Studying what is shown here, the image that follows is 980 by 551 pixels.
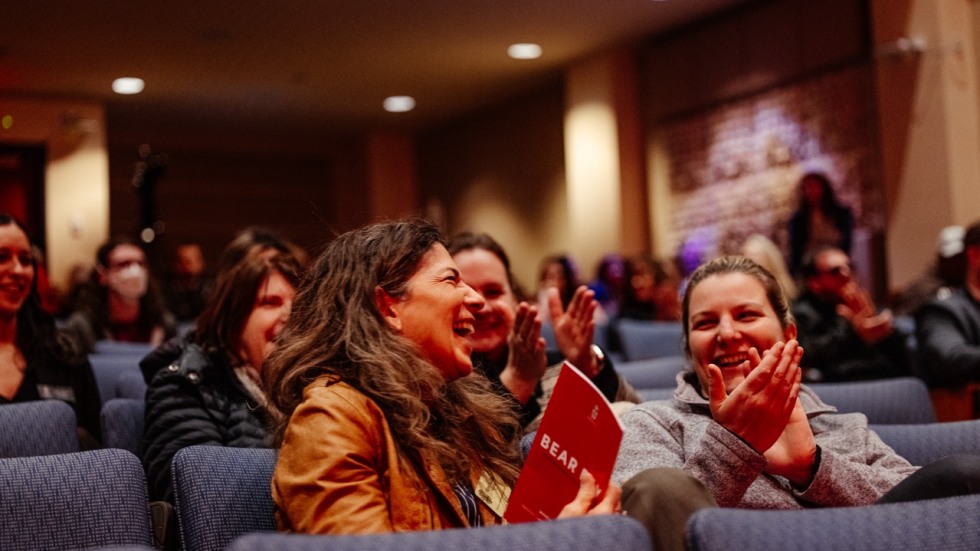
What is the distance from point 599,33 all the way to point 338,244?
26.0 feet

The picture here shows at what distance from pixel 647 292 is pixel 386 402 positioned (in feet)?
18.0

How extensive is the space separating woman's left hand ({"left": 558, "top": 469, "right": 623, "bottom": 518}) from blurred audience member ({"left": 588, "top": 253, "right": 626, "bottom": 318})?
6.34 meters

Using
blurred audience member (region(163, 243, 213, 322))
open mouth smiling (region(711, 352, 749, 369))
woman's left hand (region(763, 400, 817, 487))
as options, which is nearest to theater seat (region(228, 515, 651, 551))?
woman's left hand (region(763, 400, 817, 487))

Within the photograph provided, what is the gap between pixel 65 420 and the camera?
8.13 feet

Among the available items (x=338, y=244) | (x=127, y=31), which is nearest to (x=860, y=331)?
(x=338, y=244)

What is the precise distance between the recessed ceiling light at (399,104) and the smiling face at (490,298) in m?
8.78

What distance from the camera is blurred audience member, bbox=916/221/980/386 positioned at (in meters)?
4.07

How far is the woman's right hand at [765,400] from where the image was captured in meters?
1.79

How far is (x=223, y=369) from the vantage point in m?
2.82

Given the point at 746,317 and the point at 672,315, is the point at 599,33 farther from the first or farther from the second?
the point at 746,317

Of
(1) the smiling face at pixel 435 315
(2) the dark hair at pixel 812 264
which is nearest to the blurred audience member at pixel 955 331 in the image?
(2) the dark hair at pixel 812 264

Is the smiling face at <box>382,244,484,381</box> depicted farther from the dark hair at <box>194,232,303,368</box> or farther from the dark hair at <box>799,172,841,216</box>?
the dark hair at <box>799,172,841,216</box>

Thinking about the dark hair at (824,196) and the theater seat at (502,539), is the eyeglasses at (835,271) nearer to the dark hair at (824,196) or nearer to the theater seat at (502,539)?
the dark hair at (824,196)

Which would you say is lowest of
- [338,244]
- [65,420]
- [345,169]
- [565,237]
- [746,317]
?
[65,420]
